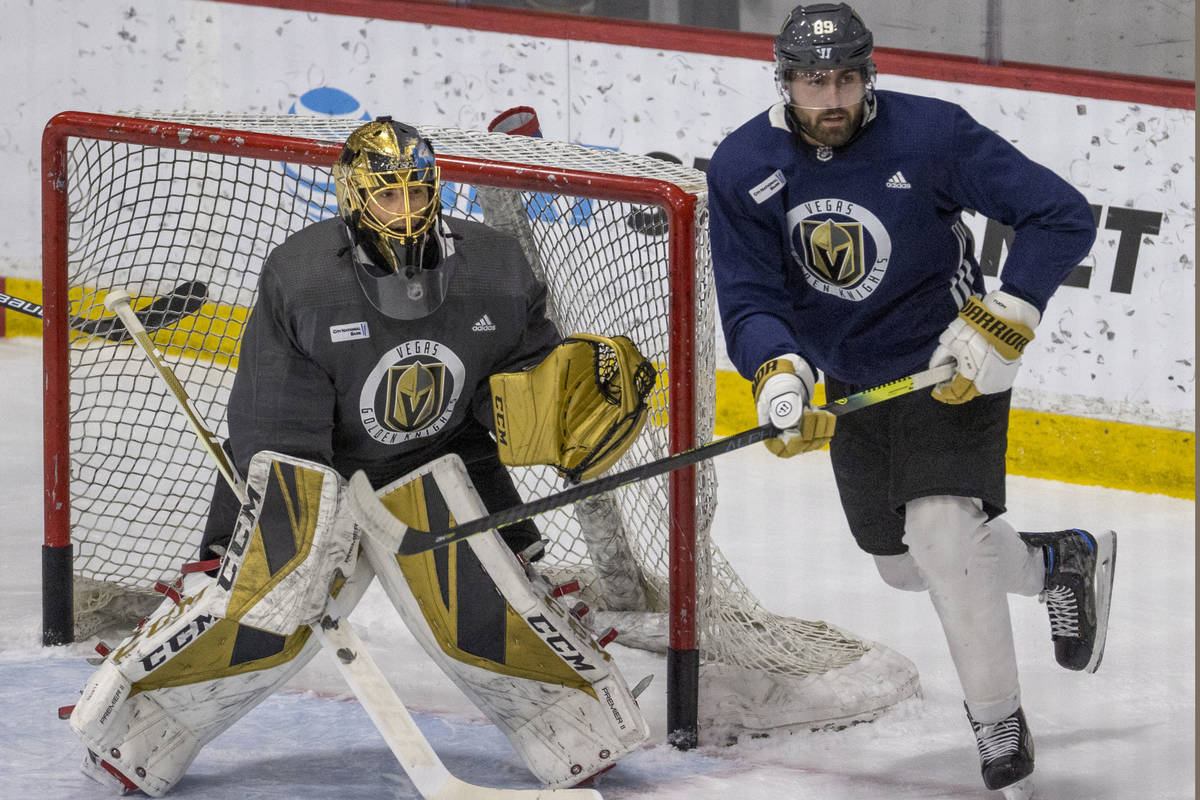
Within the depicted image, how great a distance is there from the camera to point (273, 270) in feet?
7.86

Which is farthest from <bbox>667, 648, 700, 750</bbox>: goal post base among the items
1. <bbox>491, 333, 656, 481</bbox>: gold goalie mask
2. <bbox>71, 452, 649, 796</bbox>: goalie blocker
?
<bbox>491, 333, 656, 481</bbox>: gold goalie mask

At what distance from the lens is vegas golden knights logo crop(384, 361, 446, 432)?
95.0 inches

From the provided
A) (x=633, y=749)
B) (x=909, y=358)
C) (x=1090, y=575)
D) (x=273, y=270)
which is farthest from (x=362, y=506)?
(x=1090, y=575)

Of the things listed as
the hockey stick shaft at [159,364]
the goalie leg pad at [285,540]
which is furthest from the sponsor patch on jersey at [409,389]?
the hockey stick shaft at [159,364]

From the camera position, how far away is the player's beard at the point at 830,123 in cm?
238

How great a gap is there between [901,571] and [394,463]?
2.76ft

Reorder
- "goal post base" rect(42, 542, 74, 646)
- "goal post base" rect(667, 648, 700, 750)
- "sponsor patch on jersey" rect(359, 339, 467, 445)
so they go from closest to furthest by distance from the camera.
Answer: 1. "sponsor patch on jersey" rect(359, 339, 467, 445)
2. "goal post base" rect(667, 648, 700, 750)
3. "goal post base" rect(42, 542, 74, 646)

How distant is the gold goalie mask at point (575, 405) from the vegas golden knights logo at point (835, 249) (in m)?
0.29

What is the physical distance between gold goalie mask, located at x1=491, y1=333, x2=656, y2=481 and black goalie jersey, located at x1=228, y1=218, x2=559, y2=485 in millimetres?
72

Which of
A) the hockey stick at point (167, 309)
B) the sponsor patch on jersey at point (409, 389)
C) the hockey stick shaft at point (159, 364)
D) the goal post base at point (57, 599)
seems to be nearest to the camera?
the sponsor patch on jersey at point (409, 389)

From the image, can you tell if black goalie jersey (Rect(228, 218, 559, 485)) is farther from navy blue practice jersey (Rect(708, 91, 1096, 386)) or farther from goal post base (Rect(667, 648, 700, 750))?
goal post base (Rect(667, 648, 700, 750))

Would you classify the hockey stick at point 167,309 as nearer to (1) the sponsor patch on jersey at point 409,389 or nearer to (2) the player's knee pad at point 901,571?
(1) the sponsor patch on jersey at point 409,389

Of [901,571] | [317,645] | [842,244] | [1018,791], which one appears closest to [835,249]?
[842,244]

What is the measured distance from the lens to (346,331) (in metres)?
2.37
